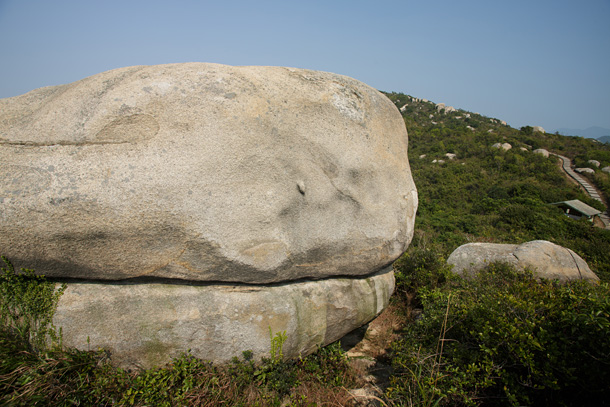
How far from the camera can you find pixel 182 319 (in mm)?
3312

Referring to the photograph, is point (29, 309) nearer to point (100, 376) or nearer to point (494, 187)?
point (100, 376)

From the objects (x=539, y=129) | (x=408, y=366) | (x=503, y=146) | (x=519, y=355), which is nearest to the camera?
(x=519, y=355)

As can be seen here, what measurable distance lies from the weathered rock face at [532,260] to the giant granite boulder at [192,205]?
377 centimetres

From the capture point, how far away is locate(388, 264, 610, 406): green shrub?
2.72m

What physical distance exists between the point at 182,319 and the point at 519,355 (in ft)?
10.00

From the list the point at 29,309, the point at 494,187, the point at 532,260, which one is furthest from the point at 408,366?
the point at 494,187

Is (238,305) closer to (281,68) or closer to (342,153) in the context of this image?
(342,153)

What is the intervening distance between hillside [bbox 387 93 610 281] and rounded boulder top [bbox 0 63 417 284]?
17.8 feet

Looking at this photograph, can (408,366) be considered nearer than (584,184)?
Yes

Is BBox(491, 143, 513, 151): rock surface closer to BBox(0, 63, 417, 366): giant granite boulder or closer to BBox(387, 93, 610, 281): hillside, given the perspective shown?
BBox(387, 93, 610, 281): hillside

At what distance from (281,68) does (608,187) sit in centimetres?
2411

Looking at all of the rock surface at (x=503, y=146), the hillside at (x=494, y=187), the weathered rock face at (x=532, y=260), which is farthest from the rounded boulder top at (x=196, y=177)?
the rock surface at (x=503, y=146)

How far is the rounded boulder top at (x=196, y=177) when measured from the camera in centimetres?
303

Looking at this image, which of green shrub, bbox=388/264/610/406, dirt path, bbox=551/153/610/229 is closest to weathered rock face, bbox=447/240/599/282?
green shrub, bbox=388/264/610/406
